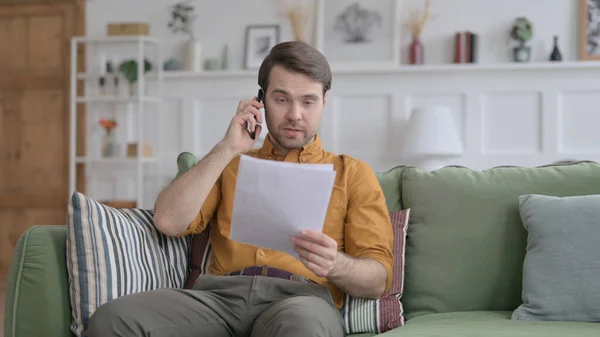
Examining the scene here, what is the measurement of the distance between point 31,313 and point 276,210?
0.69 m

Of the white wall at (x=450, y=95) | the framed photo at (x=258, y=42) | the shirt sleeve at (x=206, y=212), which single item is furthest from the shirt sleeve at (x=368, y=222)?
the framed photo at (x=258, y=42)

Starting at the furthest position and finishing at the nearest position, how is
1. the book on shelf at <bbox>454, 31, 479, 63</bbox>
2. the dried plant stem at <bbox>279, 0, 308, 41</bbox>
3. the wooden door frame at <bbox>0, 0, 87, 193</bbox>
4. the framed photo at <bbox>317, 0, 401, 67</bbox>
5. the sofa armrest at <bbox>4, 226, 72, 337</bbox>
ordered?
the wooden door frame at <bbox>0, 0, 87, 193</bbox> → the dried plant stem at <bbox>279, 0, 308, 41</bbox> → the framed photo at <bbox>317, 0, 401, 67</bbox> → the book on shelf at <bbox>454, 31, 479, 63</bbox> → the sofa armrest at <bbox>4, 226, 72, 337</bbox>

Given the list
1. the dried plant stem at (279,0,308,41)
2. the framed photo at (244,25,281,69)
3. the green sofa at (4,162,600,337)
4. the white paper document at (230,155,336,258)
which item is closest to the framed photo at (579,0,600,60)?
the dried plant stem at (279,0,308,41)

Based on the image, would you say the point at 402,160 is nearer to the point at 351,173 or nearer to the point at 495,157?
the point at 495,157

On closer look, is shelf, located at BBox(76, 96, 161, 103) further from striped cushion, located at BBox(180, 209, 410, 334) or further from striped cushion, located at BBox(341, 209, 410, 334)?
striped cushion, located at BBox(341, 209, 410, 334)

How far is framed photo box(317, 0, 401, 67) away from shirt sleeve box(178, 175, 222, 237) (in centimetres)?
336

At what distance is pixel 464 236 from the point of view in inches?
92.0

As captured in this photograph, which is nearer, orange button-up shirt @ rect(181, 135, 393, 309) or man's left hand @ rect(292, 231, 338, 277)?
man's left hand @ rect(292, 231, 338, 277)

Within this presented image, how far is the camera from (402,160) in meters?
5.43

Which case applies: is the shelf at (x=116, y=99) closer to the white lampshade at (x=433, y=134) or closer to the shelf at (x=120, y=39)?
the shelf at (x=120, y=39)

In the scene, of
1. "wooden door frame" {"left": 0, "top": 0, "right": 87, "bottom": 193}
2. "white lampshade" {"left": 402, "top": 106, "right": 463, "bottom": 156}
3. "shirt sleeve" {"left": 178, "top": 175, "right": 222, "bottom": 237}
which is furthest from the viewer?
"wooden door frame" {"left": 0, "top": 0, "right": 87, "bottom": 193}

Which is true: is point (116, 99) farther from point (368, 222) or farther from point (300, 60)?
point (368, 222)

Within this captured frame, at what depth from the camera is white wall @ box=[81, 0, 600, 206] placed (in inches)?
207

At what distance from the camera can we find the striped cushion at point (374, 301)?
2.18m
